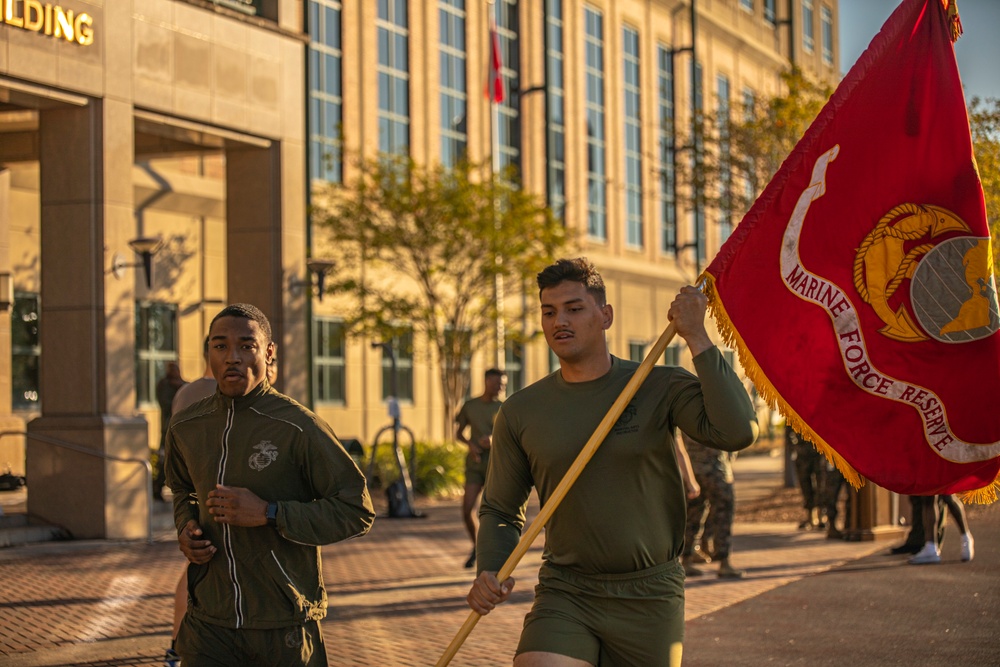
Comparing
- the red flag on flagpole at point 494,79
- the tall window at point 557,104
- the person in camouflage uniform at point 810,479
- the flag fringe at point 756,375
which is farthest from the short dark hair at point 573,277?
the tall window at point 557,104

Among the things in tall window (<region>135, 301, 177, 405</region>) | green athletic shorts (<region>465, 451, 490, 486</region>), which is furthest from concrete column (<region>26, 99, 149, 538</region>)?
tall window (<region>135, 301, 177, 405</region>)

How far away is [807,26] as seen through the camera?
54.5 m

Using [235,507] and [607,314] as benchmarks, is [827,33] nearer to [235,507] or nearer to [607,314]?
[607,314]

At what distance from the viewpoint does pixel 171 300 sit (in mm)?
27219

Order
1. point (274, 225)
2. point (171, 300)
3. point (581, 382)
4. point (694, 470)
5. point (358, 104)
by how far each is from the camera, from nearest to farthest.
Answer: point (581, 382)
point (694, 470)
point (274, 225)
point (171, 300)
point (358, 104)

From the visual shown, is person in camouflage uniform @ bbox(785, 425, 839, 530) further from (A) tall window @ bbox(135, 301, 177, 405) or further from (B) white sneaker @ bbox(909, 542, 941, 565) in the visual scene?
(A) tall window @ bbox(135, 301, 177, 405)

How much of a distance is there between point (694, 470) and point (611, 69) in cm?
3088

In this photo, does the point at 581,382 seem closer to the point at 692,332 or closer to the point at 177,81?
the point at 692,332

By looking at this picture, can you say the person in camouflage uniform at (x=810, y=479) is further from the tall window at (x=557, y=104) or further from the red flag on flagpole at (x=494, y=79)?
the tall window at (x=557, y=104)

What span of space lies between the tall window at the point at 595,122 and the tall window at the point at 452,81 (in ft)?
22.1

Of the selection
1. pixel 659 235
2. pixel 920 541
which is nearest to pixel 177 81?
pixel 920 541

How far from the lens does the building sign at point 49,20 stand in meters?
15.4

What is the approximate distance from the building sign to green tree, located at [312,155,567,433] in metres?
9.81

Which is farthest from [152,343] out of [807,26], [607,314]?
[807,26]
